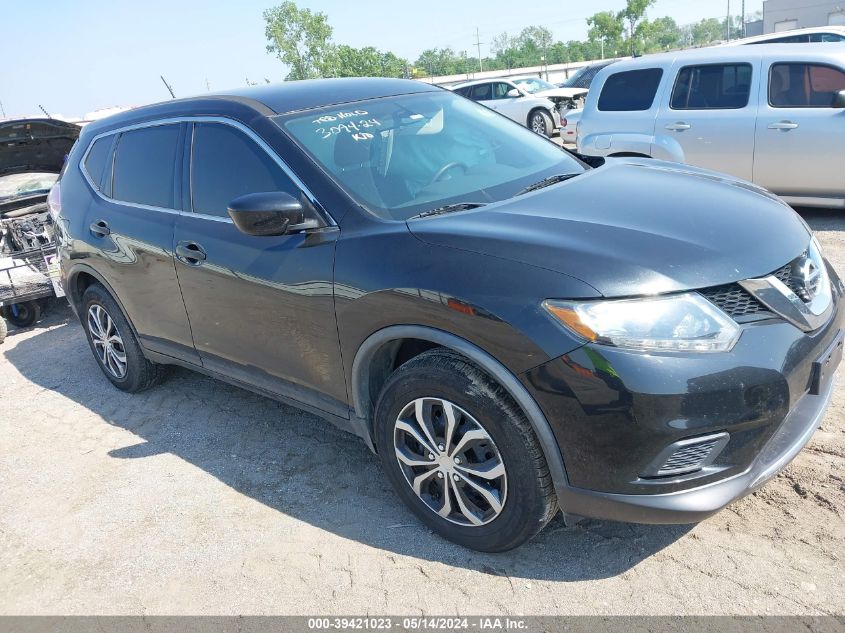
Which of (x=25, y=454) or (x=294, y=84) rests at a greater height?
(x=294, y=84)

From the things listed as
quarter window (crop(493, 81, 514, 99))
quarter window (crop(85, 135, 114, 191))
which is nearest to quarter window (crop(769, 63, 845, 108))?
quarter window (crop(85, 135, 114, 191))

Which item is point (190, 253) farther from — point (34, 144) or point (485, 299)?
point (34, 144)

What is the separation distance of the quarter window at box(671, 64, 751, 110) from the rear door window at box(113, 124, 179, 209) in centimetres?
553

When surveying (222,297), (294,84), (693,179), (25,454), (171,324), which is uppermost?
(294,84)

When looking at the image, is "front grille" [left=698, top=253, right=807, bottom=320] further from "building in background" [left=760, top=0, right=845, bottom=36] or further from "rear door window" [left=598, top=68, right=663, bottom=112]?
"building in background" [left=760, top=0, right=845, bottom=36]

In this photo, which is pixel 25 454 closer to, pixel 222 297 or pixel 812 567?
pixel 222 297

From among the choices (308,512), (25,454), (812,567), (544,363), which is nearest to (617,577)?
(812,567)

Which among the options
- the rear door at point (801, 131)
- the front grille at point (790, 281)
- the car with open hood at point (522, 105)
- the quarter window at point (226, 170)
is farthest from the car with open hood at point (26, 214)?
the car with open hood at point (522, 105)

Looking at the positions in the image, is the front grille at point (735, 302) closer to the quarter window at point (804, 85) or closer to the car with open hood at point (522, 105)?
the quarter window at point (804, 85)

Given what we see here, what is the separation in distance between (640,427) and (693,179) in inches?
61.7

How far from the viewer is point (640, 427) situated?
7.59 feet

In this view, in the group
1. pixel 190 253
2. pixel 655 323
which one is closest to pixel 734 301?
pixel 655 323

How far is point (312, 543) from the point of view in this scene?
123 inches

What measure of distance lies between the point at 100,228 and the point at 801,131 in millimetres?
6298
